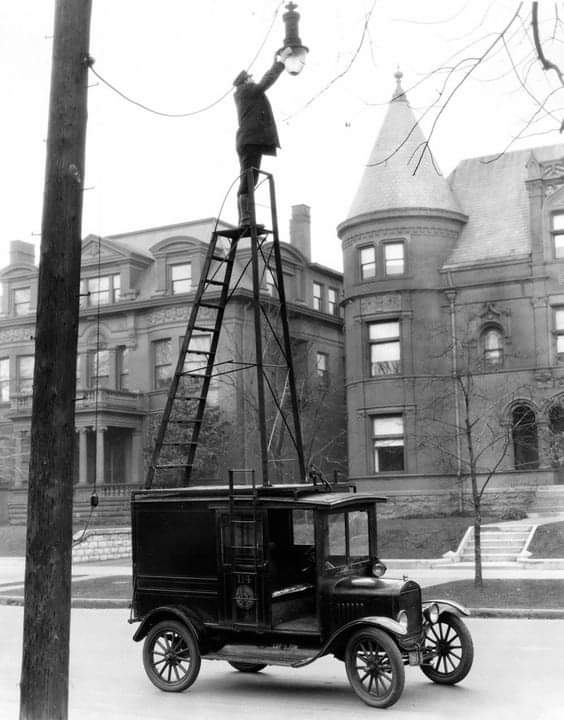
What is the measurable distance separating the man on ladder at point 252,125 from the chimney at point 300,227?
3481 centimetres

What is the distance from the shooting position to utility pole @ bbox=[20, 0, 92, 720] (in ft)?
22.2

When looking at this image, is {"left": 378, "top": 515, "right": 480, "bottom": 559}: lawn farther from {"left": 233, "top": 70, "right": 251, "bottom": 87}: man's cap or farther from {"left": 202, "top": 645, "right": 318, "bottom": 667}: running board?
{"left": 233, "top": 70, "right": 251, "bottom": 87}: man's cap

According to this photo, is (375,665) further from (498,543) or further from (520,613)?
(498,543)

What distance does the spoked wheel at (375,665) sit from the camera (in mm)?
9156

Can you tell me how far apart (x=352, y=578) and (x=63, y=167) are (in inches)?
210

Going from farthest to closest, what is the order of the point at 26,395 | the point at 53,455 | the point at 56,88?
the point at 26,395 < the point at 56,88 < the point at 53,455

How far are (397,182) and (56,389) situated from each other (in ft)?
101

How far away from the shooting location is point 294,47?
9.62 meters

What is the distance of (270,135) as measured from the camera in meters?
11.5

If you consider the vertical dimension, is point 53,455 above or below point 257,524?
above

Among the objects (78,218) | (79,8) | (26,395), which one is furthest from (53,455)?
(26,395)

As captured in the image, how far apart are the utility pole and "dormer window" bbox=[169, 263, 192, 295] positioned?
115ft

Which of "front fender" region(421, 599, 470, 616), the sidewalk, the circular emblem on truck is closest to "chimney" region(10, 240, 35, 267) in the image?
the sidewalk

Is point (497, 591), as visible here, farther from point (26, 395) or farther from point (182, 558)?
point (26, 395)
